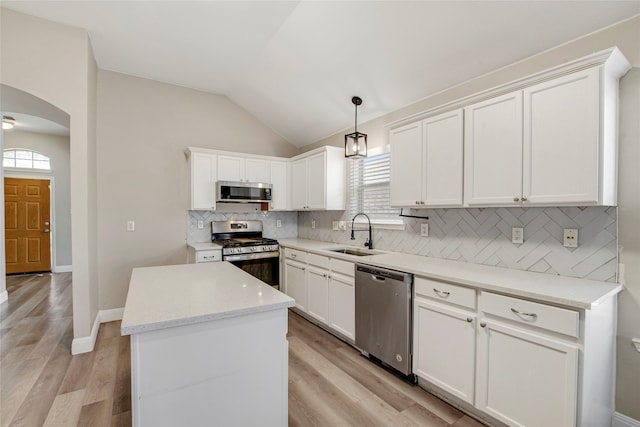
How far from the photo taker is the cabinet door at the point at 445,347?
77.2 inches

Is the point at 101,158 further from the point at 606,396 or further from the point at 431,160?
the point at 606,396

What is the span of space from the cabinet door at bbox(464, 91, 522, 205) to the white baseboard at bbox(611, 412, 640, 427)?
142cm

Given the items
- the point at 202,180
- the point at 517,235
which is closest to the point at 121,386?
the point at 202,180

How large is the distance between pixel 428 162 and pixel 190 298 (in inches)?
81.9

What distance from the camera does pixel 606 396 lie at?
1.78m

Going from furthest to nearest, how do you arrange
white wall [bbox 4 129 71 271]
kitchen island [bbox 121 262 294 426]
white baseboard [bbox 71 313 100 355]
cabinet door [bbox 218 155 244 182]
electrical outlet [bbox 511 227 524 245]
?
1. white wall [bbox 4 129 71 271]
2. cabinet door [bbox 218 155 244 182]
3. white baseboard [bbox 71 313 100 355]
4. electrical outlet [bbox 511 227 524 245]
5. kitchen island [bbox 121 262 294 426]

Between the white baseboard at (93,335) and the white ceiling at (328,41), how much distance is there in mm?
2971

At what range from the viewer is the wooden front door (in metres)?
6.16

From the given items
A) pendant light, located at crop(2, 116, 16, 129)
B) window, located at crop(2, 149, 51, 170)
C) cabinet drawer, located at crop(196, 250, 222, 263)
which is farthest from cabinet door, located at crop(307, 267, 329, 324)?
window, located at crop(2, 149, 51, 170)

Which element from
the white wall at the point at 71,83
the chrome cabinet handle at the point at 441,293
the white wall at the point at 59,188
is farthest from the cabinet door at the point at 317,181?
the white wall at the point at 59,188

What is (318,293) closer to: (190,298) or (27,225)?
(190,298)

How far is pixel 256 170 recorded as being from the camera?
14.3ft

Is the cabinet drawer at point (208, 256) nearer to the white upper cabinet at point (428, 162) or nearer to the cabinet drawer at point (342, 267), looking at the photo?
the cabinet drawer at point (342, 267)

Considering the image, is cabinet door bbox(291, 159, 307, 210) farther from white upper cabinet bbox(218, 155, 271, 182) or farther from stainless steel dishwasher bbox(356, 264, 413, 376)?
stainless steel dishwasher bbox(356, 264, 413, 376)
